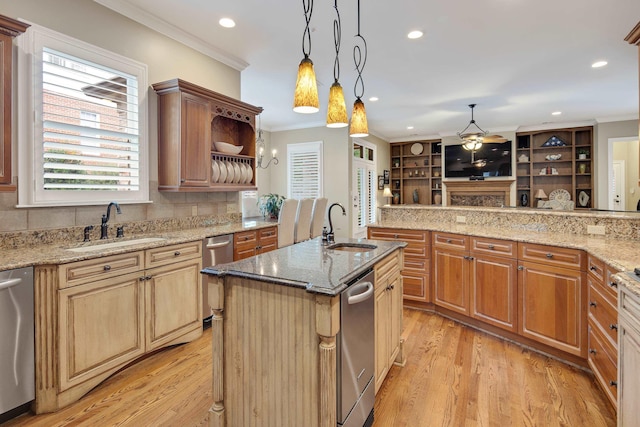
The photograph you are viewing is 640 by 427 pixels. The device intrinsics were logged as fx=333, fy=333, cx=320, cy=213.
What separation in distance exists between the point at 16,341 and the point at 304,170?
5738 millimetres

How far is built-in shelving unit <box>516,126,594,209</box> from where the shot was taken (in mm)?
7359

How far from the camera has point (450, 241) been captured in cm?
341

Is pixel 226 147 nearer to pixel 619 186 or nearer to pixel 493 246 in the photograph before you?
pixel 493 246

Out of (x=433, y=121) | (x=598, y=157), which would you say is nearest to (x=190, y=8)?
(x=433, y=121)

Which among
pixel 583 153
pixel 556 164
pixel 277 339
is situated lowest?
pixel 277 339

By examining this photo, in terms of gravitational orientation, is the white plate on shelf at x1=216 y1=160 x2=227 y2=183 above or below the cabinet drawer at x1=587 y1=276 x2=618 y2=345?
above

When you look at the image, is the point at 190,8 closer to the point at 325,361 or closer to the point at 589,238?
the point at 325,361

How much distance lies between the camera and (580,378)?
2.35 metres

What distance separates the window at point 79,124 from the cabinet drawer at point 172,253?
A: 695 millimetres

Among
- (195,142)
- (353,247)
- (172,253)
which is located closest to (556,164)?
(353,247)

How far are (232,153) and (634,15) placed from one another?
3.98m

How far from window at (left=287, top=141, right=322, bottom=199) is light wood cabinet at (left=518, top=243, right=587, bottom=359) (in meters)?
4.70

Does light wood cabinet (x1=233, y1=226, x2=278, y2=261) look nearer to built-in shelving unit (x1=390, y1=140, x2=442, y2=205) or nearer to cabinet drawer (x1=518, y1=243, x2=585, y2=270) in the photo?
cabinet drawer (x1=518, y1=243, x2=585, y2=270)

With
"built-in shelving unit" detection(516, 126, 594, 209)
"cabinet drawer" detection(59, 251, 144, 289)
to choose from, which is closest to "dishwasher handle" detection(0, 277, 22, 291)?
"cabinet drawer" detection(59, 251, 144, 289)
